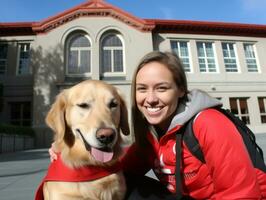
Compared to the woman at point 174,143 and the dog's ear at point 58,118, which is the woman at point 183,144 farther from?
the dog's ear at point 58,118

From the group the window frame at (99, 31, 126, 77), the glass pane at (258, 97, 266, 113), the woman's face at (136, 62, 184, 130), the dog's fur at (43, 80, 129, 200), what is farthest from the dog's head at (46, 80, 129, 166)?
the glass pane at (258, 97, 266, 113)

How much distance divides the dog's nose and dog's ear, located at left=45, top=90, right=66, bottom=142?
50 cm

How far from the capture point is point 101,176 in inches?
114

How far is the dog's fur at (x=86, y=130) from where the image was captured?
9.09 ft

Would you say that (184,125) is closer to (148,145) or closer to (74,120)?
(148,145)

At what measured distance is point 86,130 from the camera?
9.71 ft

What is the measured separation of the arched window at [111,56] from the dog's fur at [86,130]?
788 inches

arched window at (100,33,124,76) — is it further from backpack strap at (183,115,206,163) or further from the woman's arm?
the woman's arm

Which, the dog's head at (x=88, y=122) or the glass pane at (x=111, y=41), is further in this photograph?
the glass pane at (x=111, y=41)

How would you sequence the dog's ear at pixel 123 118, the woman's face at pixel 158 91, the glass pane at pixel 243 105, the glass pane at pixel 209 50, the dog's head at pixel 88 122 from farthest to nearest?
the glass pane at pixel 209 50 < the glass pane at pixel 243 105 < the dog's ear at pixel 123 118 < the dog's head at pixel 88 122 < the woman's face at pixel 158 91

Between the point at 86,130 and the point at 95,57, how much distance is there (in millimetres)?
20429

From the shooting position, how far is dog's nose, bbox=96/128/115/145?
277 centimetres

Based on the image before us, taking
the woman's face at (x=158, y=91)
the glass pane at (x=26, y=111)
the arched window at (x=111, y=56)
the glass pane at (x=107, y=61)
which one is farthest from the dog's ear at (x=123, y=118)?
the glass pane at (x=26, y=111)

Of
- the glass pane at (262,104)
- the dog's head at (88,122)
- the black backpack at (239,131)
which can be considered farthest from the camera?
the glass pane at (262,104)
